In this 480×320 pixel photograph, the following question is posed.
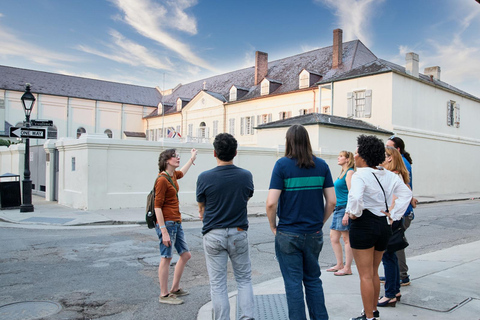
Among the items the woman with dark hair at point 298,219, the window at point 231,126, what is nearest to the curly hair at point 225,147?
the woman with dark hair at point 298,219

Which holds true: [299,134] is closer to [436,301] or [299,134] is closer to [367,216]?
[367,216]

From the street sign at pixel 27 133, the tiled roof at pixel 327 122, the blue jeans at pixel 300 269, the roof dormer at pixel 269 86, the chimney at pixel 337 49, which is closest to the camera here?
the blue jeans at pixel 300 269

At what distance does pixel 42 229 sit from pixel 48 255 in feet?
12.3

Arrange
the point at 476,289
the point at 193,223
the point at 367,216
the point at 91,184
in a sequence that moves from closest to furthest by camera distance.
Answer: the point at 367,216 → the point at 476,289 → the point at 193,223 → the point at 91,184

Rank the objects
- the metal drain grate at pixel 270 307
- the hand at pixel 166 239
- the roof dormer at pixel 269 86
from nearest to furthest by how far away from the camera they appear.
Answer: the metal drain grate at pixel 270 307 < the hand at pixel 166 239 < the roof dormer at pixel 269 86

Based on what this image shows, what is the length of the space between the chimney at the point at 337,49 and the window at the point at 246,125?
9.67 m

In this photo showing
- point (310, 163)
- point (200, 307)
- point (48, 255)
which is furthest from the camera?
point (48, 255)

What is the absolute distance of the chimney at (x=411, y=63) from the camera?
2633 cm

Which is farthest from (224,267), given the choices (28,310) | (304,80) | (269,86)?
(269,86)

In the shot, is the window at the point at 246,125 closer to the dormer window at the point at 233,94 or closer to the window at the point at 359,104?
the dormer window at the point at 233,94

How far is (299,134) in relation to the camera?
12.1 ft

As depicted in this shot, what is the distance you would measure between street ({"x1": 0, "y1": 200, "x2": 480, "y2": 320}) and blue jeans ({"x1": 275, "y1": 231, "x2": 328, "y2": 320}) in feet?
5.05

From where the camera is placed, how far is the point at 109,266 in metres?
6.56

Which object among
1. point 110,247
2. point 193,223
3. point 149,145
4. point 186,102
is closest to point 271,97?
point 186,102
